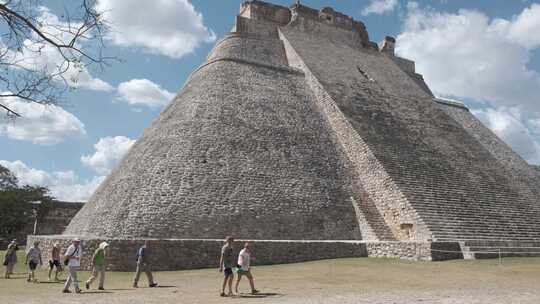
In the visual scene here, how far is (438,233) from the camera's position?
49.2 ft

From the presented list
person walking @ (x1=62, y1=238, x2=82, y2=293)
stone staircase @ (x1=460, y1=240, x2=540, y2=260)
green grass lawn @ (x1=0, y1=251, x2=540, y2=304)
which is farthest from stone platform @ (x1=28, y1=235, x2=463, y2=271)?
person walking @ (x1=62, y1=238, x2=82, y2=293)

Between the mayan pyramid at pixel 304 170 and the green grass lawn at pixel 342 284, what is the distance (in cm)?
231

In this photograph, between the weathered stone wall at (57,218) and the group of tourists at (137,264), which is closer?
the group of tourists at (137,264)

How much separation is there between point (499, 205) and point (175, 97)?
15.0m

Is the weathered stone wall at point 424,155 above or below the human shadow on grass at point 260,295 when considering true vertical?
above

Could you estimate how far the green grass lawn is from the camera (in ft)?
26.5

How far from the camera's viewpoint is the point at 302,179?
17406 millimetres

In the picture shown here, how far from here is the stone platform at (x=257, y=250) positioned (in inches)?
507

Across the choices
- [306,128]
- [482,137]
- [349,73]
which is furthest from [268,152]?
[482,137]

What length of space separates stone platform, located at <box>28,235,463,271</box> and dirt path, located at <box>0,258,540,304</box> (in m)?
0.50

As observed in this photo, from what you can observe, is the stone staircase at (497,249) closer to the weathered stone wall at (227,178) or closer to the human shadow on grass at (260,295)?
the weathered stone wall at (227,178)

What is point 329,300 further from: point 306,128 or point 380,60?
point 380,60

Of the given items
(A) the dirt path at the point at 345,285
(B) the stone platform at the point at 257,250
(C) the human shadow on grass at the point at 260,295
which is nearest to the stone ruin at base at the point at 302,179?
(B) the stone platform at the point at 257,250

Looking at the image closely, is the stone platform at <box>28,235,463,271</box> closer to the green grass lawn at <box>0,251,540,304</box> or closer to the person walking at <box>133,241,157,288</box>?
the green grass lawn at <box>0,251,540,304</box>
